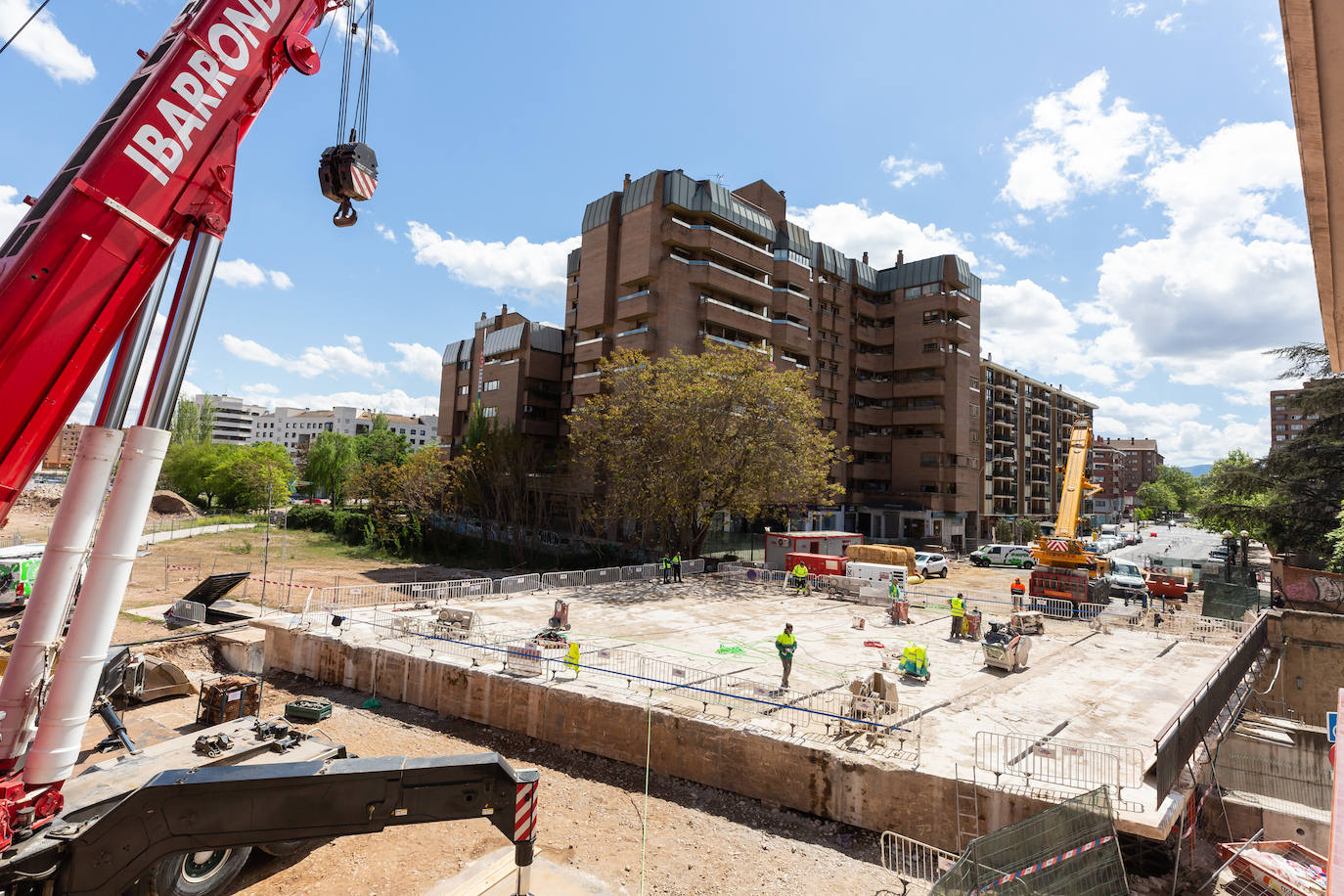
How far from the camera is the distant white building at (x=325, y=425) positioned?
147 meters

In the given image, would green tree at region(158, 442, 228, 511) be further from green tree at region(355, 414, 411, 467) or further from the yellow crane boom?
the yellow crane boom

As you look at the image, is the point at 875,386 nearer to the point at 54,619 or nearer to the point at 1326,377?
the point at 1326,377

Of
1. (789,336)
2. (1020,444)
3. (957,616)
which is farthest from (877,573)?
(1020,444)

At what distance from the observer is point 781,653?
1484 cm

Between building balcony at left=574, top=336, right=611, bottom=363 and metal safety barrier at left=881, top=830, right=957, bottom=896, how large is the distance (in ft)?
145

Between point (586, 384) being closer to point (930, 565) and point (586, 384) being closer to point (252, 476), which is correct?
point (930, 565)

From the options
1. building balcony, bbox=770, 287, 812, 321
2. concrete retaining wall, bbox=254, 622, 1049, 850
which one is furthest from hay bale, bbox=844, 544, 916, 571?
building balcony, bbox=770, 287, 812, 321

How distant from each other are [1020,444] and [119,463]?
87.1 m

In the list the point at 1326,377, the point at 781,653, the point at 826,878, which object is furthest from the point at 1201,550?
the point at 826,878

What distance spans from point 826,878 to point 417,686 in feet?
35.3

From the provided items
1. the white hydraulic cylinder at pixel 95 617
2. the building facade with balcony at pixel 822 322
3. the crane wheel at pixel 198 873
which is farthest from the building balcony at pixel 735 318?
the white hydraulic cylinder at pixel 95 617

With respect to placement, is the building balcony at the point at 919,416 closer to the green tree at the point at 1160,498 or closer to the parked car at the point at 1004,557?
the parked car at the point at 1004,557

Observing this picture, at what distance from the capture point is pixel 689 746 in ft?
41.1

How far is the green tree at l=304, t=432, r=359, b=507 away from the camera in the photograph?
7101 centimetres
